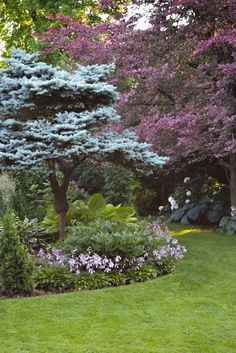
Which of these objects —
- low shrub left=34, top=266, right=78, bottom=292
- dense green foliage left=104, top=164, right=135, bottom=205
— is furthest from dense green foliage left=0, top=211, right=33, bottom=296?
dense green foliage left=104, top=164, right=135, bottom=205

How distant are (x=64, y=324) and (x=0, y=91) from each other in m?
3.85

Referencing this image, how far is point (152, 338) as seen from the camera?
13.3 feet

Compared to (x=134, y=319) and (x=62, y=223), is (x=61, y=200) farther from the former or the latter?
(x=134, y=319)

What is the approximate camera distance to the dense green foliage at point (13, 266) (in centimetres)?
532

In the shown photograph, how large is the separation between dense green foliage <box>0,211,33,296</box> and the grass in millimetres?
284

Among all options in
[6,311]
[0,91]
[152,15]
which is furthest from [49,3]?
[6,311]

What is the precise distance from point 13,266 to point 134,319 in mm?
1437

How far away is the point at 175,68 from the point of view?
9.41m

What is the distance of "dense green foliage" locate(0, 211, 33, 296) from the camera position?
17.4 feet

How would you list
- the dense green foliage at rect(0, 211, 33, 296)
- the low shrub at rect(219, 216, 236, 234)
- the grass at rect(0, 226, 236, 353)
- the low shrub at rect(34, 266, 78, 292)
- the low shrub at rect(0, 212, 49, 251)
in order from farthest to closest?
1. the low shrub at rect(219, 216, 236, 234)
2. the low shrub at rect(0, 212, 49, 251)
3. the low shrub at rect(34, 266, 78, 292)
4. the dense green foliage at rect(0, 211, 33, 296)
5. the grass at rect(0, 226, 236, 353)

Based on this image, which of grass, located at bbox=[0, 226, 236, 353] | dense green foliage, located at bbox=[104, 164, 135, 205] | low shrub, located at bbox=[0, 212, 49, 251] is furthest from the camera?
dense green foliage, located at bbox=[104, 164, 135, 205]

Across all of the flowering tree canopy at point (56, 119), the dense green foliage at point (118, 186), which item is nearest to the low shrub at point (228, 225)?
the dense green foliage at point (118, 186)

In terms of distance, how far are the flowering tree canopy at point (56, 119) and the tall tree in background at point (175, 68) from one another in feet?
5.49

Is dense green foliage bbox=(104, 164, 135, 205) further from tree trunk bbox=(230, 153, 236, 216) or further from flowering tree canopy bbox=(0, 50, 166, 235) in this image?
flowering tree canopy bbox=(0, 50, 166, 235)
